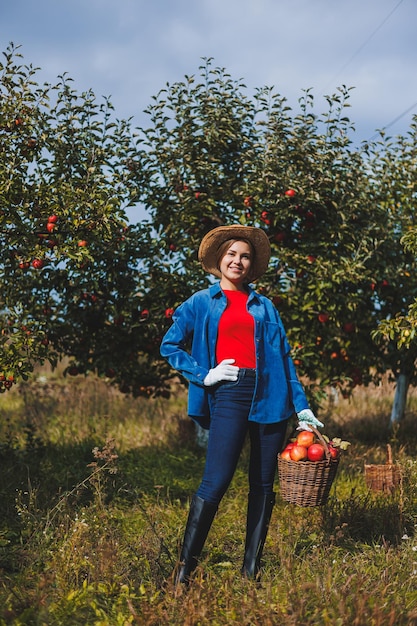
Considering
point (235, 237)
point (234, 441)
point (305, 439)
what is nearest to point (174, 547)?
point (234, 441)

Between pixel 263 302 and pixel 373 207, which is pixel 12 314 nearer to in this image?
pixel 263 302

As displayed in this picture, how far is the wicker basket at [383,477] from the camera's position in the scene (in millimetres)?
5879

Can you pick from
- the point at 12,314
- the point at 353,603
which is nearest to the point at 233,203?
the point at 12,314

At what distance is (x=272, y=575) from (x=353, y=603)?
84 cm

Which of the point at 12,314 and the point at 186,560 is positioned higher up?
the point at 12,314

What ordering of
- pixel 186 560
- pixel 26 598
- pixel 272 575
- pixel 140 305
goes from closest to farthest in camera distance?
pixel 26 598, pixel 186 560, pixel 272 575, pixel 140 305

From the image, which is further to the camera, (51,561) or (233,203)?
(233,203)

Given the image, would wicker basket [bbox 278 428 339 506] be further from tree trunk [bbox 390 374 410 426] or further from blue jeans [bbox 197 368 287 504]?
tree trunk [bbox 390 374 410 426]

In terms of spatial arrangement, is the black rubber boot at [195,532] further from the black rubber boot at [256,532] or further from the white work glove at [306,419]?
the white work glove at [306,419]

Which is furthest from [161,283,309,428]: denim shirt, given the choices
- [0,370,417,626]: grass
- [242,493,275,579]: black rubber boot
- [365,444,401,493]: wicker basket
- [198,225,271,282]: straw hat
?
[365,444,401,493]: wicker basket

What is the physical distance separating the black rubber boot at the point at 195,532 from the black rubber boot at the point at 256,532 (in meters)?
0.29

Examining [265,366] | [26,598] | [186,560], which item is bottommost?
[26,598]

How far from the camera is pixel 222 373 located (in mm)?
3936

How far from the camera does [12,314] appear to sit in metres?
6.20
